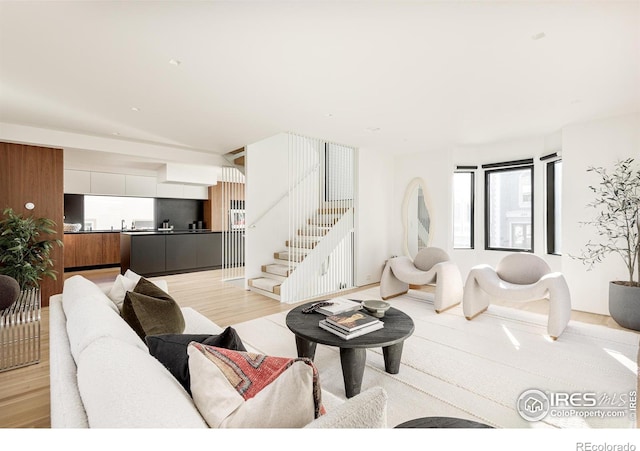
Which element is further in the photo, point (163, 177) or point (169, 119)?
point (163, 177)

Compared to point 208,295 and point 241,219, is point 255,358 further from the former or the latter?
point 241,219

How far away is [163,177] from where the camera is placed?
6328 millimetres

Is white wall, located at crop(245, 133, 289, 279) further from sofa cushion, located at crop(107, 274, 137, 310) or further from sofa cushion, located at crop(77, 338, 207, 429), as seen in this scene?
sofa cushion, located at crop(77, 338, 207, 429)

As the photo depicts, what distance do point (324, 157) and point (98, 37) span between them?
450cm

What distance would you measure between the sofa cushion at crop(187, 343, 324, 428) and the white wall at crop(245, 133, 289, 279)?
13.7 feet

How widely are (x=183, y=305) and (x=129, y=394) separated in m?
3.62

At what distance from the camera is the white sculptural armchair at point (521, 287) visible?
2.80 m

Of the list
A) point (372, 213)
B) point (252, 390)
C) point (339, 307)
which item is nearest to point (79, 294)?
point (252, 390)

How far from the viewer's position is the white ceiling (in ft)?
5.73

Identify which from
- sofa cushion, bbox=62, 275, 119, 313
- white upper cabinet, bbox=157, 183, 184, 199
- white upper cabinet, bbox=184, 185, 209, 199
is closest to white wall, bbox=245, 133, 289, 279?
sofa cushion, bbox=62, 275, 119, 313

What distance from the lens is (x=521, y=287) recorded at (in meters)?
3.15

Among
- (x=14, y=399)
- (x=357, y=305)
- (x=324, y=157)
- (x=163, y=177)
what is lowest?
(x=14, y=399)

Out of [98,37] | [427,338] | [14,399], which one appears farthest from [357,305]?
[98,37]

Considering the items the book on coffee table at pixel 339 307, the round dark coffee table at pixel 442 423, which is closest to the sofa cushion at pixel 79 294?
the book on coffee table at pixel 339 307
